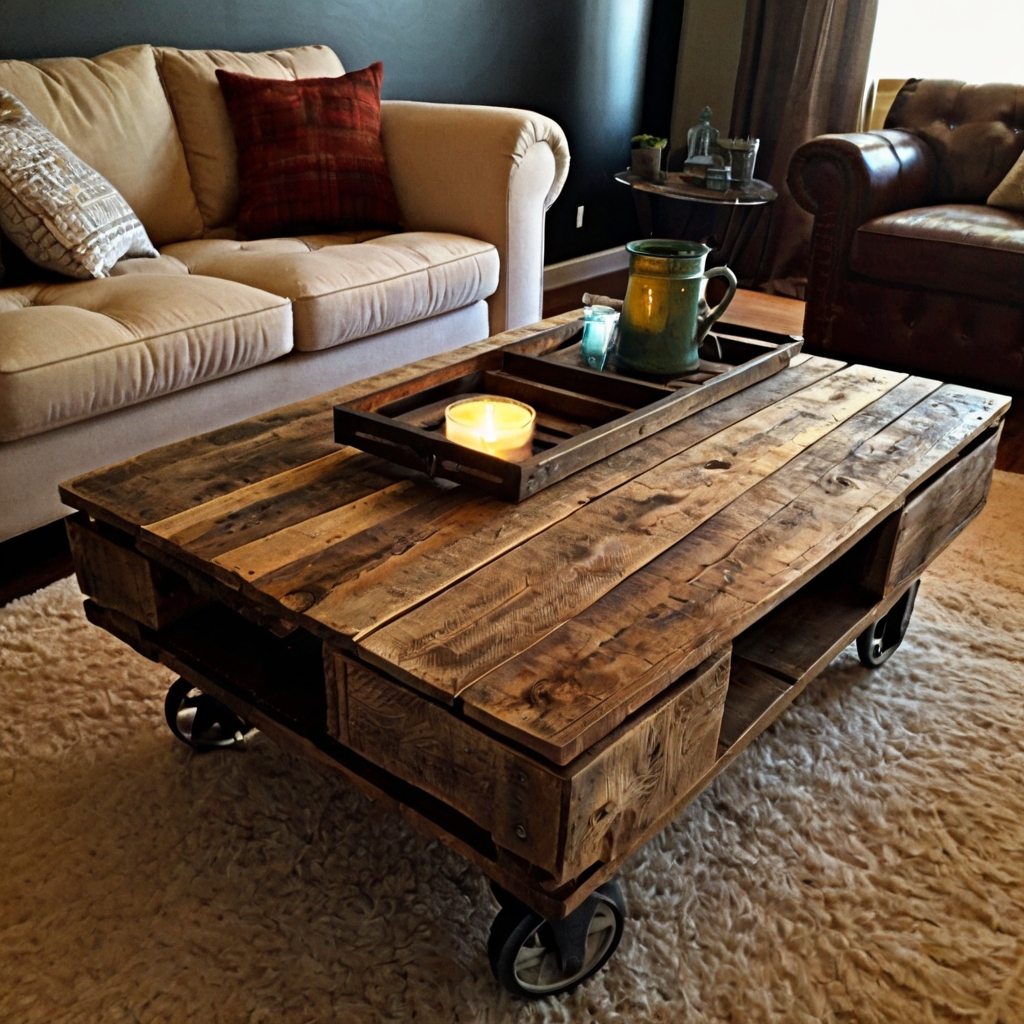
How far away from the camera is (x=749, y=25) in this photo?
13.1 feet

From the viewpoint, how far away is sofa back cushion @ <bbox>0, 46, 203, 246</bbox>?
222cm

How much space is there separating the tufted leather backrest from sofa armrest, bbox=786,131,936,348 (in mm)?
95

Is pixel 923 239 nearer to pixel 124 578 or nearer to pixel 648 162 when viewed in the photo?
pixel 648 162

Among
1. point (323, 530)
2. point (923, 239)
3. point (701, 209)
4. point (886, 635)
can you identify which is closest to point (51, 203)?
point (323, 530)

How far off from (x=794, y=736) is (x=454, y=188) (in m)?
1.77

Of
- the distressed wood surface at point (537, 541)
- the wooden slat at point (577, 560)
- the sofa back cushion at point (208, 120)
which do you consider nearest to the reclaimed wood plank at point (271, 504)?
the distressed wood surface at point (537, 541)

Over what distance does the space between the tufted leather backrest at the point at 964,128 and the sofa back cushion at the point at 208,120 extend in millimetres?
2067

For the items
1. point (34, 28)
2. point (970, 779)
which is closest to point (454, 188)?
point (34, 28)

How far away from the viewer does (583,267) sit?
4.15 metres

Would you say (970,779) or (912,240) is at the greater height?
(912,240)

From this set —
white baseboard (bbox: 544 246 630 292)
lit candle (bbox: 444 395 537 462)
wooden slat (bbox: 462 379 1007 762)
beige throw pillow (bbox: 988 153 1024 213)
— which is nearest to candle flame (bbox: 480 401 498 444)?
lit candle (bbox: 444 395 537 462)

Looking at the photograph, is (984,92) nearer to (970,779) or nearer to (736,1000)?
(970,779)

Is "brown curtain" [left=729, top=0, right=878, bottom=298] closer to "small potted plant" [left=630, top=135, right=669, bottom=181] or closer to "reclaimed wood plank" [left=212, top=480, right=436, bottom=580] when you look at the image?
"small potted plant" [left=630, top=135, right=669, bottom=181]

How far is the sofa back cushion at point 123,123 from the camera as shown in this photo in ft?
7.28
